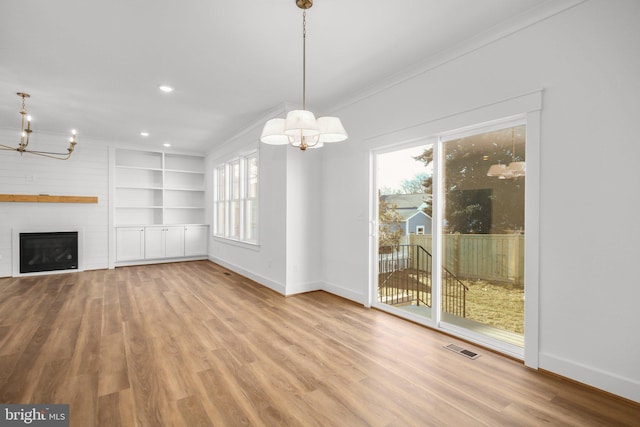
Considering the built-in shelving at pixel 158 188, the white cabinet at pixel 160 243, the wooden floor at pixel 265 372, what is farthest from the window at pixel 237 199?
the wooden floor at pixel 265 372

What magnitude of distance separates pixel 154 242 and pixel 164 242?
0.72 feet

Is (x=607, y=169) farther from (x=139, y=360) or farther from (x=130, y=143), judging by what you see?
(x=130, y=143)

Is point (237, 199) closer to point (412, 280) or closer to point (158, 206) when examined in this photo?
point (158, 206)

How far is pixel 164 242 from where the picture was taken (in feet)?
25.1

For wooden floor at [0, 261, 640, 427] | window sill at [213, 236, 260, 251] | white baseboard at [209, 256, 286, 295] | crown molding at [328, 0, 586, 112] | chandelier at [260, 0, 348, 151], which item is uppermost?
crown molding at [328, 0, 586, 112]

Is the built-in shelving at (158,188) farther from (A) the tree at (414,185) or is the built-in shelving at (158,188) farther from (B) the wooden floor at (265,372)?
(A) the tree at (414,185)

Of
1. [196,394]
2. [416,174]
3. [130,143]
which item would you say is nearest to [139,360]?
[196,394]

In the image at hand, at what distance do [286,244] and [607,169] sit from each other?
3.65m

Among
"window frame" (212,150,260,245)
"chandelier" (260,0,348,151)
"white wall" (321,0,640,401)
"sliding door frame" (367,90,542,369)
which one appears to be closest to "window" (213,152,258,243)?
"window frame" (212,150,260,245)

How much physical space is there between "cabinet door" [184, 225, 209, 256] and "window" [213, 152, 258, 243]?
591 millimetres

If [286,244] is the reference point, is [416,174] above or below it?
above

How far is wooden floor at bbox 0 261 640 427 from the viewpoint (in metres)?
1.95

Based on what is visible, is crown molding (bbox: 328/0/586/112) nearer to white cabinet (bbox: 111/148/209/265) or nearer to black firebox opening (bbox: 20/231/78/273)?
white cabinet (bbox: 111/148/209/265)

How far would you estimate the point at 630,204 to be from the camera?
6.85 ft
